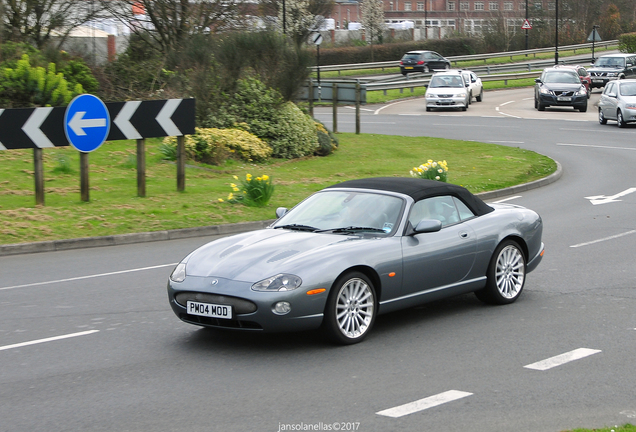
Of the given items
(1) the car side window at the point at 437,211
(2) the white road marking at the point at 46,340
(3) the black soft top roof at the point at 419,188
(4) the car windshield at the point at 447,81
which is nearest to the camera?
(2) the white road marking at the point at 46,340

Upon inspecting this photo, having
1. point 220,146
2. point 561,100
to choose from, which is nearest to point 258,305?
point 220,146

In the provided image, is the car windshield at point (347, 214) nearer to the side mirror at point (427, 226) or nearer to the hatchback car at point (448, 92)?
the side mirror at point (427, 226)

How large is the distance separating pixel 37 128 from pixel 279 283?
9.35m

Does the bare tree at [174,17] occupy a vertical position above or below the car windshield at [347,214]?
above

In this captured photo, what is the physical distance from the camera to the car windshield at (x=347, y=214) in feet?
25.8

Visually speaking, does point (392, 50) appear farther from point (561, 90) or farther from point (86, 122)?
point (86, 122)

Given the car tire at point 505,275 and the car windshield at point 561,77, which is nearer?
the car tire at point 505,275

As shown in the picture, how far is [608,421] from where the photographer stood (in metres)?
5.32

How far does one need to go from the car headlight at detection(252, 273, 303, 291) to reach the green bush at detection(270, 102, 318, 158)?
1594cm

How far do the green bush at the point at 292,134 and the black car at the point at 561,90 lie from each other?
18.9 m

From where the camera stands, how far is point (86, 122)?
49.4 feet

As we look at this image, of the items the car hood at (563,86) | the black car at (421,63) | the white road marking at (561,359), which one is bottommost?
the white road marking at (561,359)

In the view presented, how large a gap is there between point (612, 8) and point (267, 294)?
286 ft

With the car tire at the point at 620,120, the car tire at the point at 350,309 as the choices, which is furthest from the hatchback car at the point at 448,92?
the car tire at the point at 350,309
